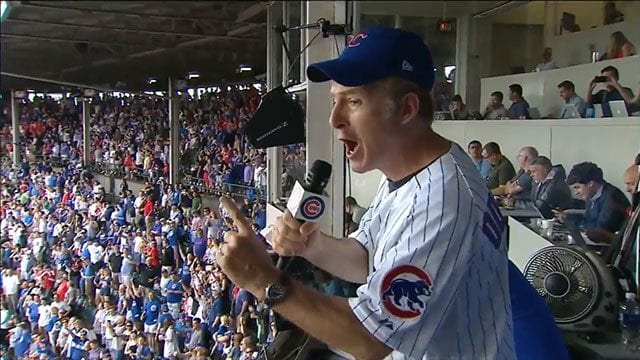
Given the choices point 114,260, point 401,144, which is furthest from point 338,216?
point 401,144

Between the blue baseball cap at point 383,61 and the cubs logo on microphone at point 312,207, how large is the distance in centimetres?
23

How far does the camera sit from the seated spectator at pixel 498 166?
233 centimetres

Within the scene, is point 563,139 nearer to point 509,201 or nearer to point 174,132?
point 509,201

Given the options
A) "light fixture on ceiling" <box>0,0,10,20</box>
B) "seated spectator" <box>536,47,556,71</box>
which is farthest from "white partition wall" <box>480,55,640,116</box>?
"light fixture on ceiling" <box>0,0,10,20</box>

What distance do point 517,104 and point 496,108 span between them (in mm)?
155

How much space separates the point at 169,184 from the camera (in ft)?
5.53

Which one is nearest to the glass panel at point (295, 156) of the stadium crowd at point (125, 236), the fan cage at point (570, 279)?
the stadium crowd at point (125, 236)

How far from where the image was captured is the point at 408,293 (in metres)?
0.65

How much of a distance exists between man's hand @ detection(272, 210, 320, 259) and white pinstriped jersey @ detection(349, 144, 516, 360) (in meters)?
0.18

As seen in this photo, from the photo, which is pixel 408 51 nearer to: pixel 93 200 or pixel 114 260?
pixel 114 260

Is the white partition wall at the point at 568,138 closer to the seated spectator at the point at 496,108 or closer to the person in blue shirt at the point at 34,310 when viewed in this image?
the seated spectator at the point at 496,108

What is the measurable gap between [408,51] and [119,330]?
1.16 metres

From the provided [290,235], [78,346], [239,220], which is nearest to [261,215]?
[78,346]

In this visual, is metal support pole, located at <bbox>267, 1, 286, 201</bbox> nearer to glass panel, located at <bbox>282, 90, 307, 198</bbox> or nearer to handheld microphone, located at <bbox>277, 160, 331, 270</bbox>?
glass panel, located at <bbox>282, 90, 307, 198</bbox>
